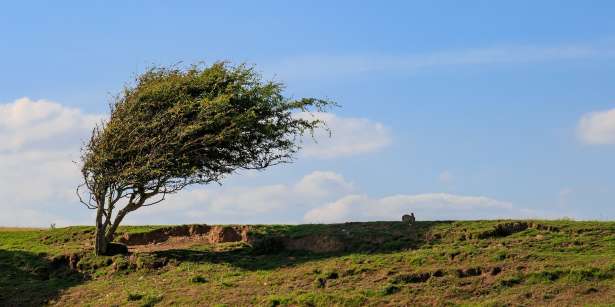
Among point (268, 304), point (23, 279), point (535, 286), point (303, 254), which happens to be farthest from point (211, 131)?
point (535, 286)

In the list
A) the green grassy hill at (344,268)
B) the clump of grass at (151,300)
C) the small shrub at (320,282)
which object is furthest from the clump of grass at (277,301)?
the clump of grass at (151,300)

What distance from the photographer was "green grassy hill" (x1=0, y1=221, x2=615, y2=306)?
27.9 m

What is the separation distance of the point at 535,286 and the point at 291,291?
8.23 meters

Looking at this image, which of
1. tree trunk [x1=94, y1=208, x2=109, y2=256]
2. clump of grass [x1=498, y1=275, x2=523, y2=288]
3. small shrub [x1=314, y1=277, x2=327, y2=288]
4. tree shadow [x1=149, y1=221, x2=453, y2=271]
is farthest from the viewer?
tree trunk [x1=94, y1=208, x2=109, y2=256]

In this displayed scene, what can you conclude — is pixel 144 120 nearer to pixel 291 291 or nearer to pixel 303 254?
pixel 303 254

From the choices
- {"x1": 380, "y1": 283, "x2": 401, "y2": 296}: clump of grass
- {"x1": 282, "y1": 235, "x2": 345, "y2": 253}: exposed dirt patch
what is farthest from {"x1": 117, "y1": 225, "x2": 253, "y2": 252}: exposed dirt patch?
{"x1": 380, "y1": 283, "x2": 401, "y2": 296}: clump of grass

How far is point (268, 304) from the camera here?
90.8 ft

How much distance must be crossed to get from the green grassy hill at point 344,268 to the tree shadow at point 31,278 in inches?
2.3

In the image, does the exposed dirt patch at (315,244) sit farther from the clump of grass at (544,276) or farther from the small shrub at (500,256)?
the clump of grass at (544,276)

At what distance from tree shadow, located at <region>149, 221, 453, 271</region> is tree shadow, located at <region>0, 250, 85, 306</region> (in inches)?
158

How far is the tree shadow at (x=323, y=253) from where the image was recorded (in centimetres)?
3497

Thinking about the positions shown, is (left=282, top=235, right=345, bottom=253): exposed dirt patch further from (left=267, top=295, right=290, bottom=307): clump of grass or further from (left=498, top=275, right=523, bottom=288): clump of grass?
(left=498, top=275, right=523, bottom=288): clump of grass

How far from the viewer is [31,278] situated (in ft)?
118

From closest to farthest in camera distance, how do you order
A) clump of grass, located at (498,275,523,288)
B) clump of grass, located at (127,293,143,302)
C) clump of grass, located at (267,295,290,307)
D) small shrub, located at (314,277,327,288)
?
clump of grass, located at (267,295,290,307) → clump of grass, located at (498,275,523,288) → small shrub, located at (314,277,327,288) → clump of grass, located at (127,293,143,302)
